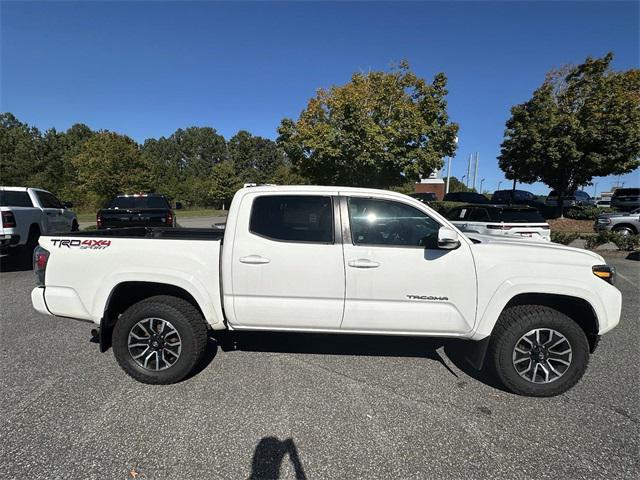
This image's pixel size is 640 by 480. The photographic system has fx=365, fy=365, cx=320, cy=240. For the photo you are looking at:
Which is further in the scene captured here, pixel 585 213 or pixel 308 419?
pixel 585 213

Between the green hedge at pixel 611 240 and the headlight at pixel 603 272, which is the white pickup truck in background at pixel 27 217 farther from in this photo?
the green hedge at pixel 611 240

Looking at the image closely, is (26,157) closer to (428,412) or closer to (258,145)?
(258,145)

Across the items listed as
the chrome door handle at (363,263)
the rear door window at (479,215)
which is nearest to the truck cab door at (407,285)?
the chrome door handle at (363,263)

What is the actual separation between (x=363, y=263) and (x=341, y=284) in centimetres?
26

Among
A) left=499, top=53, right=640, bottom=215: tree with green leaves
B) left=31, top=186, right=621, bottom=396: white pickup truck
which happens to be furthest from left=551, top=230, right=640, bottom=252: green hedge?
left=31, top=186, right=621, bottom=396: white pickup truck

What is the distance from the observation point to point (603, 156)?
15.6 meters

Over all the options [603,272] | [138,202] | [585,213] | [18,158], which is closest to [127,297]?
[603,272]

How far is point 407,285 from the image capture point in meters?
3.12

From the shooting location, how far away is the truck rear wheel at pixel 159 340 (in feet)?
10.6

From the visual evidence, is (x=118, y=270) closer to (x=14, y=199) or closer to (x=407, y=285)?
(x=407, y=285)

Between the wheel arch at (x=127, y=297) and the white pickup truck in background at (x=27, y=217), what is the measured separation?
20.1ft

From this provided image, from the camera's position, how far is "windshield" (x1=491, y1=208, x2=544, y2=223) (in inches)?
354

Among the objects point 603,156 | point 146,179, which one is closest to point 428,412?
point 603,156

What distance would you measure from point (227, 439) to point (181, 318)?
1122 millimetres
